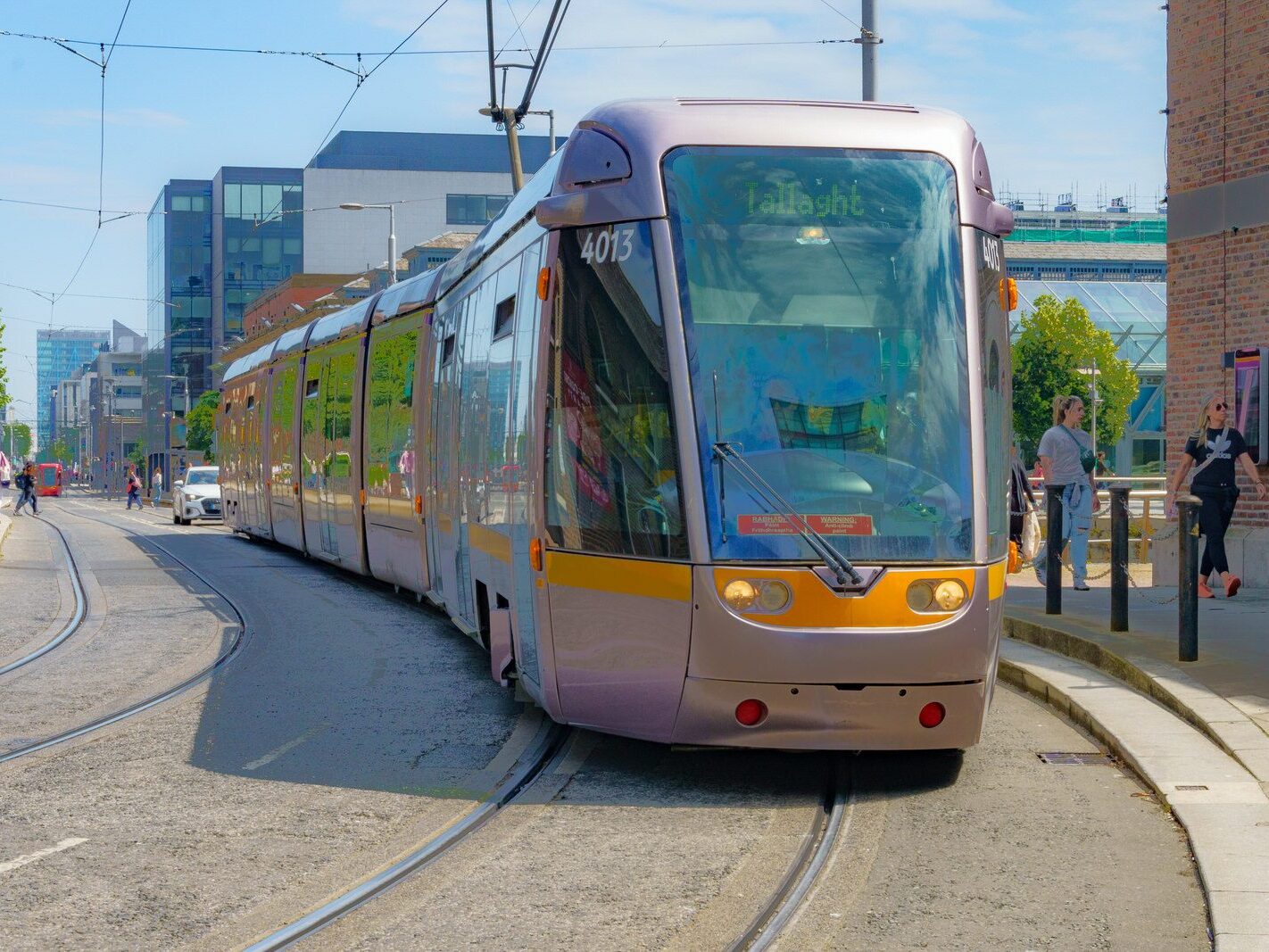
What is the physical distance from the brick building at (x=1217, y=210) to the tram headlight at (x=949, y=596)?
9.34 metres

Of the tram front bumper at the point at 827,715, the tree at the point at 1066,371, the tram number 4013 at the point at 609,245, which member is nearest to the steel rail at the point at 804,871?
the tram front bumper at the point at 827,715

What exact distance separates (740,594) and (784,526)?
32 cm

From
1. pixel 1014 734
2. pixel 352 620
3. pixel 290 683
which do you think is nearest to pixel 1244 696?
pixel 1014 734

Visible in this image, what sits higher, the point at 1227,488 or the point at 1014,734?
the point at 1227,488

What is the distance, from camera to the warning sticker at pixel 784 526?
6777 millimetres

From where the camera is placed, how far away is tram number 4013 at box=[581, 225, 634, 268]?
715 centimetres

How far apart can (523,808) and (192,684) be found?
443 centimetres

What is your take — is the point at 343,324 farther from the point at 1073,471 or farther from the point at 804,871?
the point at 804,871

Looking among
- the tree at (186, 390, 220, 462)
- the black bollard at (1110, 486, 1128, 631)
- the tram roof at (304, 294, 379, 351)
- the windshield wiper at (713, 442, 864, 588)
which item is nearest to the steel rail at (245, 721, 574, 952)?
the windshield wiper at (713, 442, 864, 588)

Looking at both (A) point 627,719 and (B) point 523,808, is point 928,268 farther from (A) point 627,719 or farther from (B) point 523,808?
(B) point 523,808

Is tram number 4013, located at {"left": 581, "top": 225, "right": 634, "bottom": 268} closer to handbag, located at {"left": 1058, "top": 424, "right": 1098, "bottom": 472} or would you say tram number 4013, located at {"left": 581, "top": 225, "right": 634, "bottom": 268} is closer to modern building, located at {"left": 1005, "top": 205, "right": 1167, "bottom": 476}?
handbag, located at {"left": 1058, "top": 424, "right": 1098, "bottom": 472}

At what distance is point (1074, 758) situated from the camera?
7.94 metres

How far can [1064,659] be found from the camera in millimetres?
10891

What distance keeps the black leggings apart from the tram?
7003 mm
